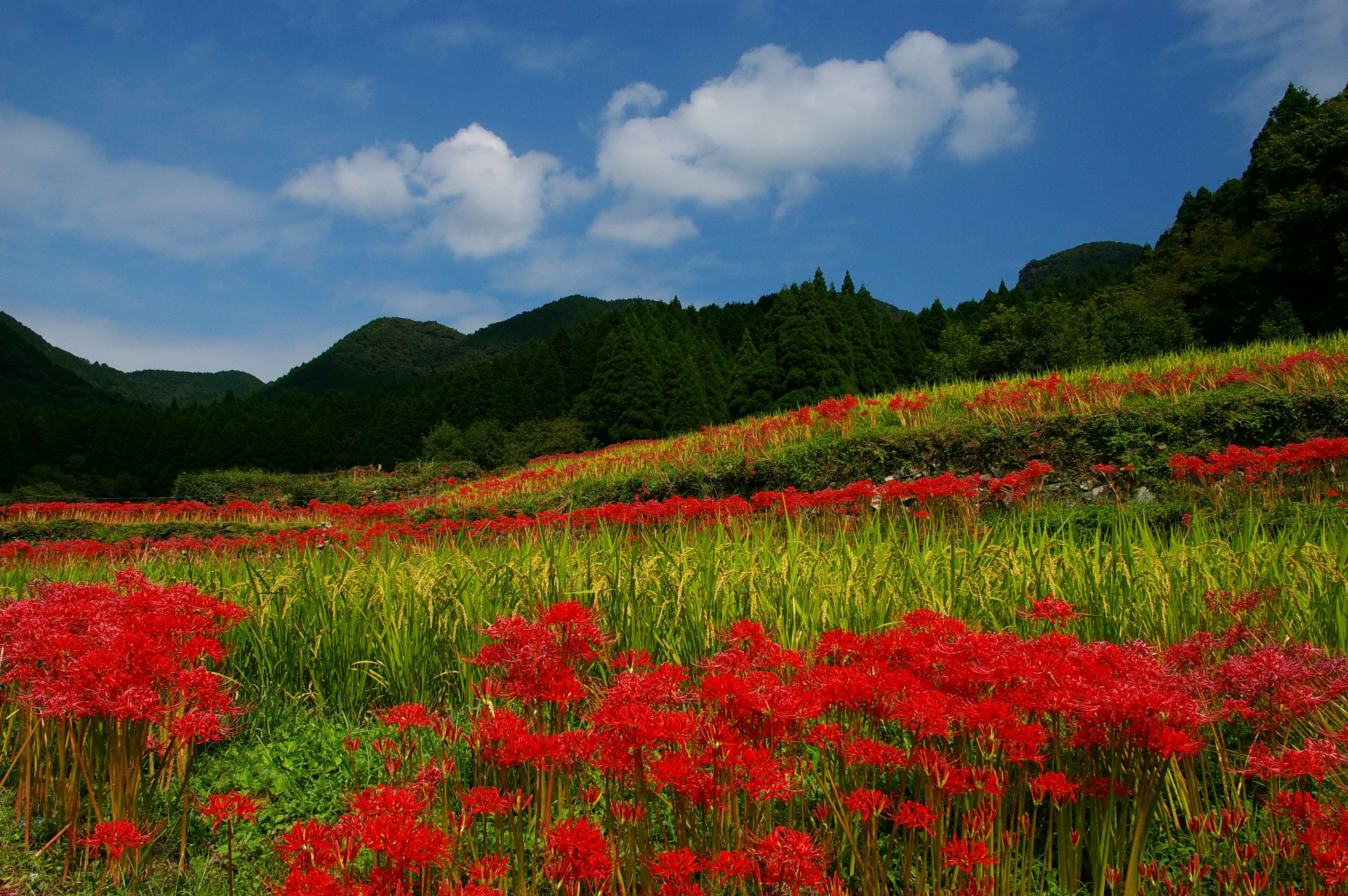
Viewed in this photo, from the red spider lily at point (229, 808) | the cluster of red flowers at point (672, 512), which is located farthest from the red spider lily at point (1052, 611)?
the cluster of red flowers at point (672, 512)

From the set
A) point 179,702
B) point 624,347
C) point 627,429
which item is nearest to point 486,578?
point 179,702

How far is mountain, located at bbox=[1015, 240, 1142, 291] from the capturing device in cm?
10431

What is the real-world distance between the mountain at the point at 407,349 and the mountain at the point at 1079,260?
7135cm

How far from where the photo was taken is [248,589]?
11.6 ft

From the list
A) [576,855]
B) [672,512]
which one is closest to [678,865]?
[576,855]

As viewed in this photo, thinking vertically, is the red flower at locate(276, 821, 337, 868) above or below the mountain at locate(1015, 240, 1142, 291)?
below

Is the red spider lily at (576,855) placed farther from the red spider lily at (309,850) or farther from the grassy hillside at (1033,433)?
the grassy hillside at (1033,433)

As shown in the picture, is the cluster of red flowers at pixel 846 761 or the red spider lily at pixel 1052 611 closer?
the cluster of red flowers at pixel 846 761

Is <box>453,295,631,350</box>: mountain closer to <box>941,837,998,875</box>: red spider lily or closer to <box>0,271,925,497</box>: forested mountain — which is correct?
<box>0,271,925,497</box>: forested mountain

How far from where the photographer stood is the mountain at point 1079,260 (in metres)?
104

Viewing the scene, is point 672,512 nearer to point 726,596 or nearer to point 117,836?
point 726,596

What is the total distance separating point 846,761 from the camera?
1.45 meters

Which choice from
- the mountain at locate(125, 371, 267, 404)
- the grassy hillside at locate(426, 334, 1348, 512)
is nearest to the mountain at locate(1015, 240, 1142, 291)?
the grassy hillside at locate(426, 334, 1348, 512)

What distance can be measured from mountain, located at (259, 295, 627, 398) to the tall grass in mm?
86804
